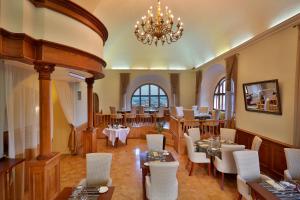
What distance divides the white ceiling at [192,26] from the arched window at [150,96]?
6.07 ft

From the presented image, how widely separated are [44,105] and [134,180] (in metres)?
2.79

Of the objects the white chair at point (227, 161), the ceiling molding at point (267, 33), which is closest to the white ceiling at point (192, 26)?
the ceiling molding at point (267, 33)

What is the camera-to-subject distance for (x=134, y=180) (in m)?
4.90

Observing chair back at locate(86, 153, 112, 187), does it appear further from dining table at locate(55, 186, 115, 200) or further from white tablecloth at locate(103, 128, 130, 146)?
white tablecloth at locate(103, 128, 130, 146)

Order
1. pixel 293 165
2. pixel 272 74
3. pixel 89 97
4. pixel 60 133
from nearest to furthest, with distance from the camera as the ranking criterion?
pixel 293 165 → pixel 272 74 → pixel 89 97 → pixel 60 133

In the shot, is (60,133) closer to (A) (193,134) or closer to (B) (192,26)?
(A) (193,134)

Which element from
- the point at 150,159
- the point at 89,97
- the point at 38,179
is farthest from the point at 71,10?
the point at 89,97

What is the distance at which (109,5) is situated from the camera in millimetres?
6730

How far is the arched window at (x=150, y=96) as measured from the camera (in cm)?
1389

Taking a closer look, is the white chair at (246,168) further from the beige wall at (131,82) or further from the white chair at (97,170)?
the beige wall at (131,82)

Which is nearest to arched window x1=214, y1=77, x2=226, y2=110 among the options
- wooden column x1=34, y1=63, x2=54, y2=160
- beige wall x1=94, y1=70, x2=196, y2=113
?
beige wall x1=94, y1=70, x2=196, y2=113

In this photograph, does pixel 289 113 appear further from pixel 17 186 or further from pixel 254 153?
pixel 17 186

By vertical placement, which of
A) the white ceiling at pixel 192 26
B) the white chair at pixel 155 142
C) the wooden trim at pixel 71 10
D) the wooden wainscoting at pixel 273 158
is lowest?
the wooden wainscoting at pixel 273 158

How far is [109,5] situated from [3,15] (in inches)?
183
